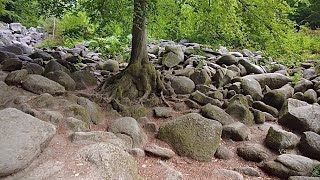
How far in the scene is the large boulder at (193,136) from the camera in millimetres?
4402

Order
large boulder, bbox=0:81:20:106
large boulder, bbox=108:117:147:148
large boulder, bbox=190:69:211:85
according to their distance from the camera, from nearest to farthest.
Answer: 1. large boulder, bbox=108:117:147:148
2. large boulder, bbox=0:81:20:106
3. large boulder, bbox=190:69:211:85

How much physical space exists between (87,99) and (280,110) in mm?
3404

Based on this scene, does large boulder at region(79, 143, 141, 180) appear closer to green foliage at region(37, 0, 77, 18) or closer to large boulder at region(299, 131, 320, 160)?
large boulder at region(299, 131, 320, 160)

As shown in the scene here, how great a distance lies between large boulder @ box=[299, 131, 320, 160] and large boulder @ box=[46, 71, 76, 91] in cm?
373

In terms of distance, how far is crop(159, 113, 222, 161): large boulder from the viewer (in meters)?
4.40

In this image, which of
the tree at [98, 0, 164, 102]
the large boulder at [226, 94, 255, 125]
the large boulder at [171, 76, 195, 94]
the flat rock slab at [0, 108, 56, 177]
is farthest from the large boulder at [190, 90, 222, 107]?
the flat rock slab at [0, 108, 56, 177]

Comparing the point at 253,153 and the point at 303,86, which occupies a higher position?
the point at 303,86

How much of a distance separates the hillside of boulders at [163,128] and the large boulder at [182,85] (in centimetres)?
2

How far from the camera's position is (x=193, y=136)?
4.46 metres

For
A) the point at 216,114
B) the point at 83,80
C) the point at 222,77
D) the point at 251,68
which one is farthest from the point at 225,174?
the point at 251,68

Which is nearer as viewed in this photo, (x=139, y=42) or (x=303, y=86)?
(x=139, y=42)

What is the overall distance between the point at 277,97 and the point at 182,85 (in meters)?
1.78

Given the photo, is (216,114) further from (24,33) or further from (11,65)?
(24,33)

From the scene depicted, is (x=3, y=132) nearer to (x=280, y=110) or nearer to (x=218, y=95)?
(x=218, y=95)
